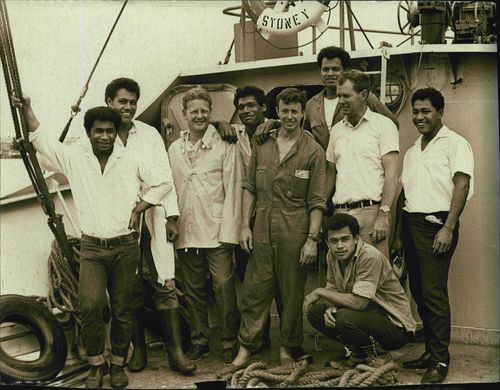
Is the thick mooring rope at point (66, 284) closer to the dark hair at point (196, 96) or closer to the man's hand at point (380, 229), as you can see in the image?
the dark hair at point (196, 96)

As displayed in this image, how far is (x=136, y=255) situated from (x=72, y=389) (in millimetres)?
931

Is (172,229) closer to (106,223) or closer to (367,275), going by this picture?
(106,223)

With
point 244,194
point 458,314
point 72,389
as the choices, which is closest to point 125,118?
point 244,194

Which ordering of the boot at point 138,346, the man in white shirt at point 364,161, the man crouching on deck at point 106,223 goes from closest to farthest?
1. the man in white shirt at point 364,161
2. the man crouching on deck at point 106,223
3. the boot at point 138,346

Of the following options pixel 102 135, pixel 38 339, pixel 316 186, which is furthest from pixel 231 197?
pixel 38 339

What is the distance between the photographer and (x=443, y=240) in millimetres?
5832

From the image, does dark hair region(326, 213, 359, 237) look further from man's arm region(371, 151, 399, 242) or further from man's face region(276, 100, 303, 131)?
man's face region(276, 100, 303, 131)

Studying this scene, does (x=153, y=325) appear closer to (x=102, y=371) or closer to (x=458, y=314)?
(x=102, y=371)

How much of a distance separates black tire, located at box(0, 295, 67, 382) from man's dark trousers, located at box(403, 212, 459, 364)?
7.65ft

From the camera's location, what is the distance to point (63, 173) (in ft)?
20.2

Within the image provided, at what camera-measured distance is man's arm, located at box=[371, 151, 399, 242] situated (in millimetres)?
5852

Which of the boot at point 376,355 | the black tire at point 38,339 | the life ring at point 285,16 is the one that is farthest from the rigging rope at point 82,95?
the boot at point 376,355

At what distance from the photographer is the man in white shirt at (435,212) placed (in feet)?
19.1

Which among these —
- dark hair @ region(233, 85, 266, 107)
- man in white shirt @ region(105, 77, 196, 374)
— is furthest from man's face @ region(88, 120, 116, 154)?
dark hair @ region(233, 85, 266, 107)
